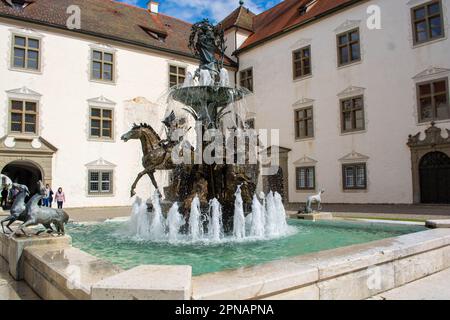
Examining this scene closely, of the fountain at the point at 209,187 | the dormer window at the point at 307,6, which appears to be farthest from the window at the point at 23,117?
the dormer window at the point at 307,6

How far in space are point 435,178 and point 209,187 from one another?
13585 mm

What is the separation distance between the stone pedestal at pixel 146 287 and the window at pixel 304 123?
21.0m

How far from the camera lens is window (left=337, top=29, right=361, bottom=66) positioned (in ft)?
68.2

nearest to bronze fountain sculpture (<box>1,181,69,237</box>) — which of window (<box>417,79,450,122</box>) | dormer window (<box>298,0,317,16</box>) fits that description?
window (<box>417,79,450,122</box>)

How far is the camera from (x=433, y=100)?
17391 millimetres

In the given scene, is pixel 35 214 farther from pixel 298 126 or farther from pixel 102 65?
pixel 298 126

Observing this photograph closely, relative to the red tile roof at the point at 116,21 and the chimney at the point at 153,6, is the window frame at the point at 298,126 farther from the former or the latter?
the chimney at the point at 153,6

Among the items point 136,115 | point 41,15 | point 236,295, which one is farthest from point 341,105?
point 236,295

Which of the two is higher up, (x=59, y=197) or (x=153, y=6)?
(x=153, y=6)

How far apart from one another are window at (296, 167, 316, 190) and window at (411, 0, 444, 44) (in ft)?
29.5

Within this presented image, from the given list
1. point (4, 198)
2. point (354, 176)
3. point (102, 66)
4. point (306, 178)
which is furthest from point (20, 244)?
point (306, 178)

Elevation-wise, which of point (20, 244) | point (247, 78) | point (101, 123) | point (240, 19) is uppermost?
point (240, 19)

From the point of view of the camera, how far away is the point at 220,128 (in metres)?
9.24
